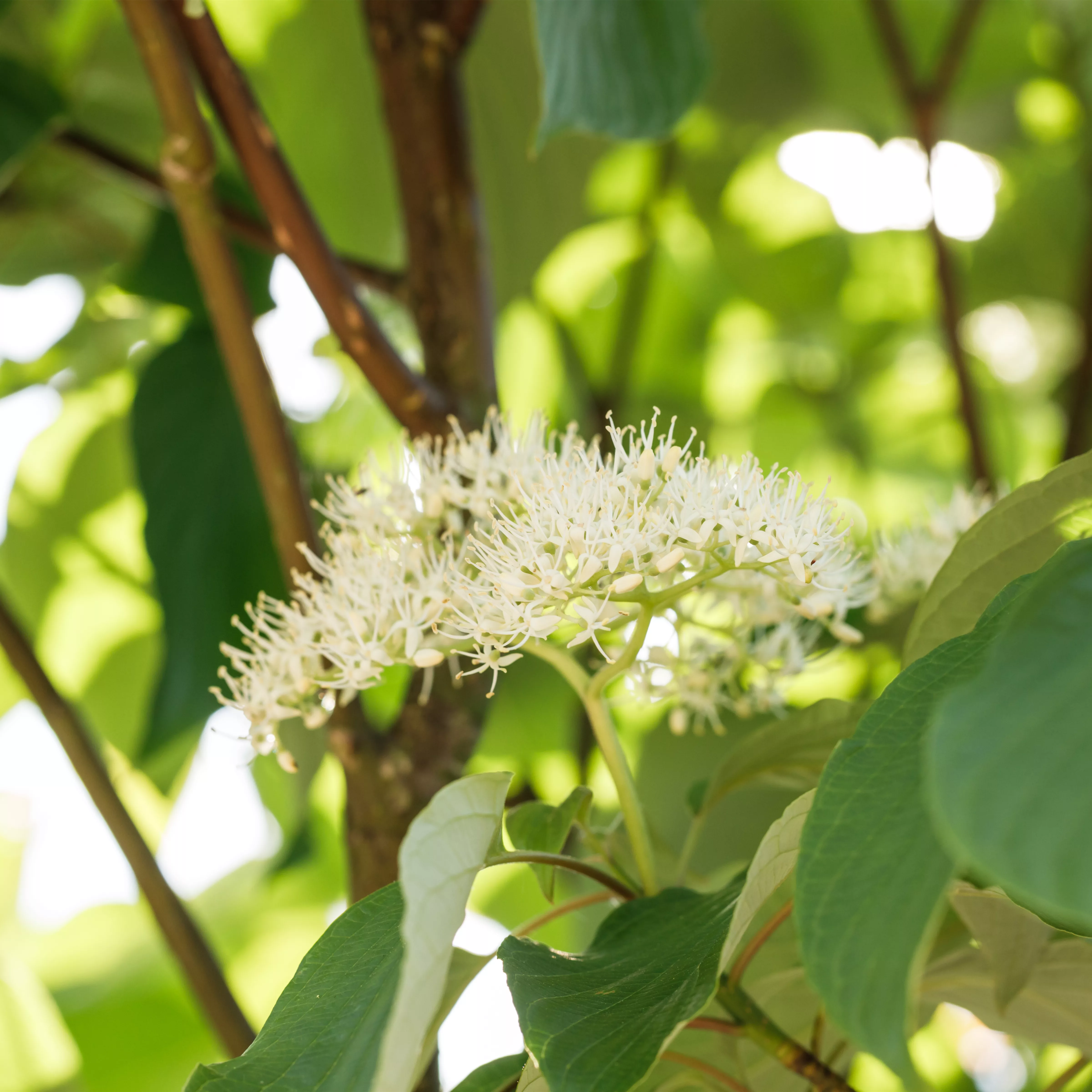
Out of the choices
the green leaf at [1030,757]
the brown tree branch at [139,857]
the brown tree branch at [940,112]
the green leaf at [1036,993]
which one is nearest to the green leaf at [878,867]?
the green leaf at [1030,757]

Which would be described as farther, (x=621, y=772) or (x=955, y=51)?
(x=955, y=51)

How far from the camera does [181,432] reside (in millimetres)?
461

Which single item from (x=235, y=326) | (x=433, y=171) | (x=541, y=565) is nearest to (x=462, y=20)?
(x=433, y=171)

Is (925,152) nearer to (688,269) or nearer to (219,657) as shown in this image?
(688,269)

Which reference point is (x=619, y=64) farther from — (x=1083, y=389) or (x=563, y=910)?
(x=1083, y=389)

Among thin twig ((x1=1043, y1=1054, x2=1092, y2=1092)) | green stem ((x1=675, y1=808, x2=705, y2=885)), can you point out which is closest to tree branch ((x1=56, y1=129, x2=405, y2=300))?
green stem ((x1=675, y1=808, x2=705, y2=885))

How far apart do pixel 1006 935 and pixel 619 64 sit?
0.28 meters

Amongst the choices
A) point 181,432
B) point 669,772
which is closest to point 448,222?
point 181,432

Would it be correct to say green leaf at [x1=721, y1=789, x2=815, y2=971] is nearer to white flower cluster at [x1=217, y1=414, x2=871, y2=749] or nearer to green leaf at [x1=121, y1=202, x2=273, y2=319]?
white flower cluster at [x1=217, y1=414, x2=871, y2=749]

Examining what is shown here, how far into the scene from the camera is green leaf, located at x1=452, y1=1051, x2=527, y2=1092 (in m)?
0.23

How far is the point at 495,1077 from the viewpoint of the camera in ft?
0.77

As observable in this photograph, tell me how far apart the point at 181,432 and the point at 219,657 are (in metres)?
0.11

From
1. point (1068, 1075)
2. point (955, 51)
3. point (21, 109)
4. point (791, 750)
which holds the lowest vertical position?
point (1068, 1075)

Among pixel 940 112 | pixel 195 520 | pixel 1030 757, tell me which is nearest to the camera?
pixel 1030 757
